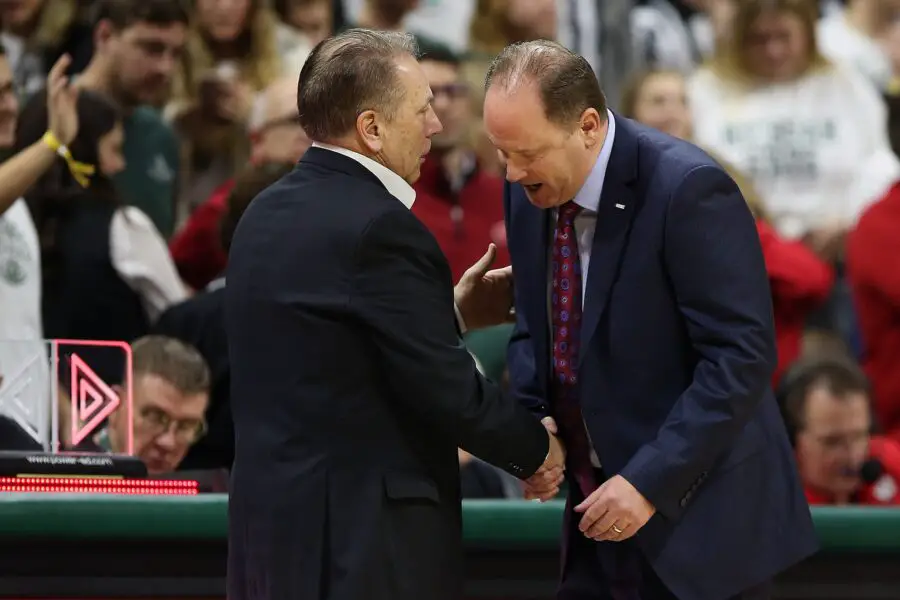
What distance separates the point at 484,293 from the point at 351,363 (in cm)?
62

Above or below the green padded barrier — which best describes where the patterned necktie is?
above

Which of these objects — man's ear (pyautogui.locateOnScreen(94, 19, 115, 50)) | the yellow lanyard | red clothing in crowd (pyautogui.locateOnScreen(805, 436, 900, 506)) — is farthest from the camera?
man's ear (pyautogui.locateOnScreen(94, 19, 115, 50))

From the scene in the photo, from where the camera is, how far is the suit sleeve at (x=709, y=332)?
2826 mm

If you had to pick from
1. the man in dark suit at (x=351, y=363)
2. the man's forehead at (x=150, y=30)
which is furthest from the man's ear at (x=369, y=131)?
the man's forehead at (x=150, y=30)

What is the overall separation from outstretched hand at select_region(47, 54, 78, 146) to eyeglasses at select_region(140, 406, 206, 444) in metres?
0.88

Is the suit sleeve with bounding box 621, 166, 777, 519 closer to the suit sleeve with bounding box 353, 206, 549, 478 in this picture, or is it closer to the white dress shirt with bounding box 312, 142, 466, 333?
the suit sleeve with bounding box 353, 206, 549, 478

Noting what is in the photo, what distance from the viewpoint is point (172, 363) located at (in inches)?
162

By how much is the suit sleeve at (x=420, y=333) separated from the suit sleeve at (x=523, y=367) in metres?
0.27

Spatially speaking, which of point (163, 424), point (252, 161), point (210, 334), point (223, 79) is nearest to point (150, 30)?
point (223, 79)

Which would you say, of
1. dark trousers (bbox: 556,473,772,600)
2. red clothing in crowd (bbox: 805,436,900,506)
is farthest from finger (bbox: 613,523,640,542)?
red clothing in crowd (bbox: 805,436,900,506)

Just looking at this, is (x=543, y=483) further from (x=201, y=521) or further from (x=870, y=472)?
(x=870, y=472)

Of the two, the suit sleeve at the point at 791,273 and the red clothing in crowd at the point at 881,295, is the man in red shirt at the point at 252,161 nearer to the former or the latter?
the suit sleeve at the point at 791,273

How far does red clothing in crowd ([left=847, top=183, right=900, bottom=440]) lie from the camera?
4867mm

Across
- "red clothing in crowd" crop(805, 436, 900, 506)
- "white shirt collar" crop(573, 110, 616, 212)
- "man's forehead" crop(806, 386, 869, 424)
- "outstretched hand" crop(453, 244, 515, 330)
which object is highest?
"white shirt collar" crop(573, 110, 616, 212)
